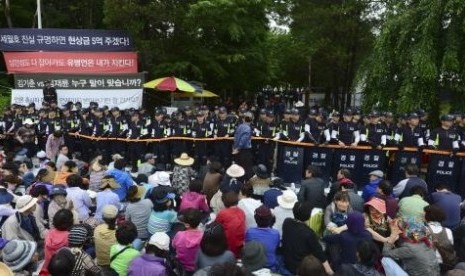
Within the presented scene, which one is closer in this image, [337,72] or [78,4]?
[337,72]

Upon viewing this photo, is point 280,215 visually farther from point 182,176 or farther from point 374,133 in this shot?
point 374,133

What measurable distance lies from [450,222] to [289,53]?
18.2m

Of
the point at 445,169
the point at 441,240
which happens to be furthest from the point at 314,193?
the point at 445,169

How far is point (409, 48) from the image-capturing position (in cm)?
1266

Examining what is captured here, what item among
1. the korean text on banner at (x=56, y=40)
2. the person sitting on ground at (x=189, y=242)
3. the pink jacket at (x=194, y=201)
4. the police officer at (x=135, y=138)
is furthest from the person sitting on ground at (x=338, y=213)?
the korean text on banner at (x=56, y=40)

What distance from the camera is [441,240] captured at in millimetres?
5977

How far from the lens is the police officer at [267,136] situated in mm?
12398

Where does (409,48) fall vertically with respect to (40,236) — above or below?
above

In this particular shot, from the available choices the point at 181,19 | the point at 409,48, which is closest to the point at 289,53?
the point at 181,19

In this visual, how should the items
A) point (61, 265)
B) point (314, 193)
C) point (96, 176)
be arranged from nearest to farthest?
point (61, 265) → point (314, 193) → point (96, 176)

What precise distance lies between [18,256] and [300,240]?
3.12m

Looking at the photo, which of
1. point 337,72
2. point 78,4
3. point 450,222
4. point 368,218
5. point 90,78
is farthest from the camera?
point 78,4

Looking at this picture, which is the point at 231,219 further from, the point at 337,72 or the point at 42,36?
the point at 337,72

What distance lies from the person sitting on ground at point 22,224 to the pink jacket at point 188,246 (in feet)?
6.47
